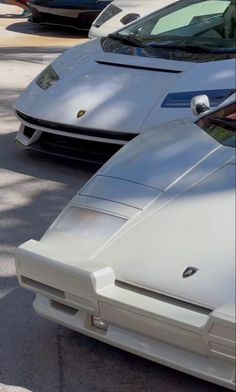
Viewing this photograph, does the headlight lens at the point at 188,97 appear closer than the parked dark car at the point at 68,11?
Yes

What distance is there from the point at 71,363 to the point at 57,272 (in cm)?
54

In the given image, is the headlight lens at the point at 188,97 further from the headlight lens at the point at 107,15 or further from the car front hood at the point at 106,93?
the headlight lens at the point at 107,15

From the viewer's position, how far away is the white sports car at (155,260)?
3.09 meters

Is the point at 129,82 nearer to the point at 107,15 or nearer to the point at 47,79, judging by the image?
the point at 47,79

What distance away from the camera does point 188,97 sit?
584 cm

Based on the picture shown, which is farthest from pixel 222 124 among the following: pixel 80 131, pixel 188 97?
pixel 80 131

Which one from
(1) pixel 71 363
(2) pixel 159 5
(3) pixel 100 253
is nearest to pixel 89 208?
(3) pixel 100 253

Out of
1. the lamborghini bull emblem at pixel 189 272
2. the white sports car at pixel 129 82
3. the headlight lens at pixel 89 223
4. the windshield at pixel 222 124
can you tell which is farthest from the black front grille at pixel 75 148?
the lamborghini bull emblem at pixel 189 272

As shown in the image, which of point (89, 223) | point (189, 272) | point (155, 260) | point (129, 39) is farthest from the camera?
point (129, 39)

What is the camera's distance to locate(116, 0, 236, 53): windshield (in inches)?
258

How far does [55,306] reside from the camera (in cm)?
365

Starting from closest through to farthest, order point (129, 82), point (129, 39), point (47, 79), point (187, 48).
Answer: point (129, 82) < point (187, 48) < point (47, 79) < point (129, 39)

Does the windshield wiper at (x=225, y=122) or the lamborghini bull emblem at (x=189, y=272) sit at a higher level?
the windshield wiper at (x=225, y=122)

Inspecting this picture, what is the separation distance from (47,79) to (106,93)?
744mm
